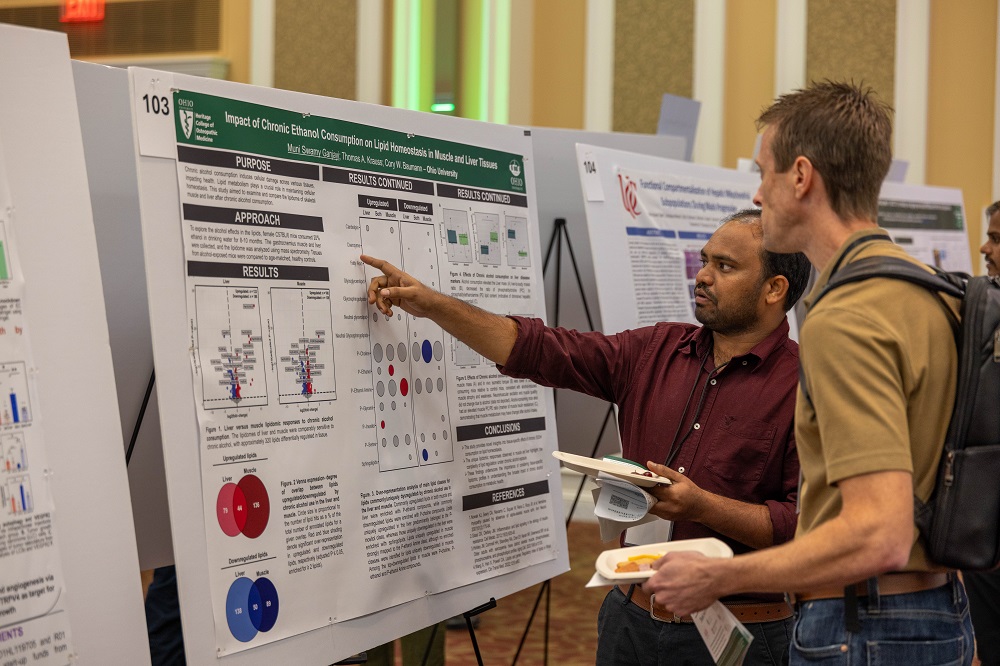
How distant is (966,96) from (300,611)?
5.36 metres

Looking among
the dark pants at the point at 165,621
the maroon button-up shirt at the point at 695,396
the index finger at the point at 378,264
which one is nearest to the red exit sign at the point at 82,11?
the dark pants at the point at 165,621

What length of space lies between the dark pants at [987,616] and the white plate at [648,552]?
7.10 ft

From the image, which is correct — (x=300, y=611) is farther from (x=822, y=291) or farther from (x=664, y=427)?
(x=822, y=291)

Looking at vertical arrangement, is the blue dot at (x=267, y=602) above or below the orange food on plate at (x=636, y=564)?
below

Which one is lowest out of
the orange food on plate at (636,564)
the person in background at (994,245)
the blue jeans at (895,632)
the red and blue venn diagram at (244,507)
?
the blue jeans at (895,632)

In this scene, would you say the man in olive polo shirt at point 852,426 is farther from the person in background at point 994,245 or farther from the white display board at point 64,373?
the person in background at point 994,245

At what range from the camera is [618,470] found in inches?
71.7

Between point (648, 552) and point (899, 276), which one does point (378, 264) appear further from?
point (899, 276)

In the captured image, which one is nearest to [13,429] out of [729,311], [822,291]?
[822,291]

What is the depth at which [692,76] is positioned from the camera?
6051mm

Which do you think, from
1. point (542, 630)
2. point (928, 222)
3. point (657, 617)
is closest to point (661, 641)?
point (657, 617)

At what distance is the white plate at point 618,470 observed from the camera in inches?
71.6

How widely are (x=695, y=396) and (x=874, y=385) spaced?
0.91m

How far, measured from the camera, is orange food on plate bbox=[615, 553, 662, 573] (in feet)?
5.06
